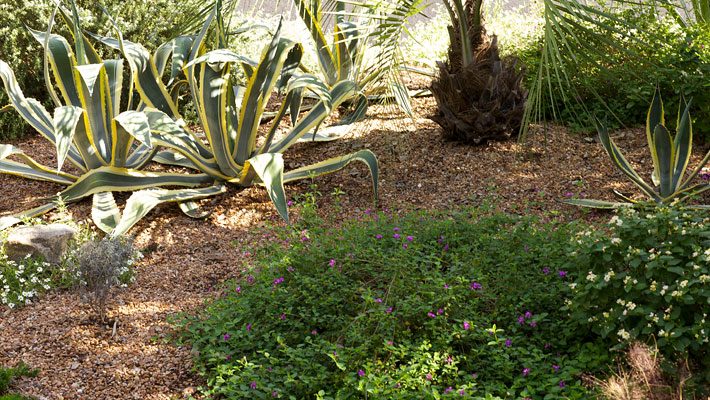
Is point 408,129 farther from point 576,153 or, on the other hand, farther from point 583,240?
point 583,240

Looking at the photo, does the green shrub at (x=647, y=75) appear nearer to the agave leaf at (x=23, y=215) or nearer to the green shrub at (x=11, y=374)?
the agave leaf at (x=23, y=215)

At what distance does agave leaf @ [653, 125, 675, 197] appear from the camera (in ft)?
16.3

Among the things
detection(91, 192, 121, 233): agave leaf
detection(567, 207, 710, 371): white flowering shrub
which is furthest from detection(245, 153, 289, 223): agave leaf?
detection(567, 207, 710, 371): white flowering shrub

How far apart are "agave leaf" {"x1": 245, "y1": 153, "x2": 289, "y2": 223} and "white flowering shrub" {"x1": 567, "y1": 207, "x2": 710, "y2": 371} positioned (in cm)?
194

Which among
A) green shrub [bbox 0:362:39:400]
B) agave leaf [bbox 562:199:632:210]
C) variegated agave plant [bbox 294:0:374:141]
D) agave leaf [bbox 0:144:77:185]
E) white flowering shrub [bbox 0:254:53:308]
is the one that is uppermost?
variegated agave plant [bbox 294:0:374:141]

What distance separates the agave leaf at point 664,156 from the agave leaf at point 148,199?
2.78 meters

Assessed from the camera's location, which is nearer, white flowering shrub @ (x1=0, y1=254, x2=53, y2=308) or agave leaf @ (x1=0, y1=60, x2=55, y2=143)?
white flowering shrub @ (x1=0, y1=254, x2=53, y2=308)

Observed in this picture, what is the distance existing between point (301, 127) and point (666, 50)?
282 centimetres

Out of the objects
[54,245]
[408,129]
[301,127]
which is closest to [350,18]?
[408,129]

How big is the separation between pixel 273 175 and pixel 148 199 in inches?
30.8

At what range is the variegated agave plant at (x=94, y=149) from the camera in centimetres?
513

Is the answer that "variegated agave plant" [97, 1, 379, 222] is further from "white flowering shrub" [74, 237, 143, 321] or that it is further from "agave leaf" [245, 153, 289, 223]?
"white flowering shrub" [74, 237, 143, 321]

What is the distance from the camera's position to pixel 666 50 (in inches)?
243

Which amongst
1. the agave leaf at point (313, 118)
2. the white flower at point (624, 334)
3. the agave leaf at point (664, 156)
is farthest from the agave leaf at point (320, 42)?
the white flower at point (624, 334)
